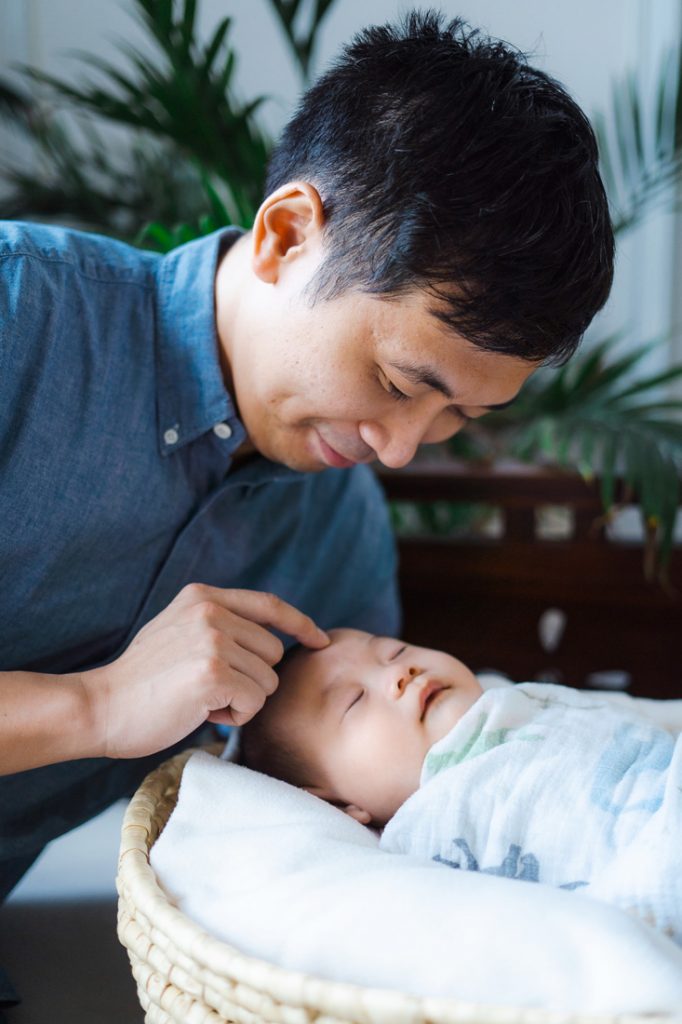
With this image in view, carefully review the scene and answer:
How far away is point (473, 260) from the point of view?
82cm

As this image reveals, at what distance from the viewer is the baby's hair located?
1023mm

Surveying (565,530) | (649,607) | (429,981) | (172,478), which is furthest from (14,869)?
(565,530)

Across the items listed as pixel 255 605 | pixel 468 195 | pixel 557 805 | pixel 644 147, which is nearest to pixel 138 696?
pixel 255 605

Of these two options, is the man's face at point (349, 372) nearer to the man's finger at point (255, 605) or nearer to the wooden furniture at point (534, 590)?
the man's finger at point (255, 605)

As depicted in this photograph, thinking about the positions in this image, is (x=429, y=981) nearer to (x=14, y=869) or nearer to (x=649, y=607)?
(x=14, y=869)

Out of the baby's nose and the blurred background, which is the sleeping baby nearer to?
the baby's nose

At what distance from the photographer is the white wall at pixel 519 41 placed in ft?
7.54

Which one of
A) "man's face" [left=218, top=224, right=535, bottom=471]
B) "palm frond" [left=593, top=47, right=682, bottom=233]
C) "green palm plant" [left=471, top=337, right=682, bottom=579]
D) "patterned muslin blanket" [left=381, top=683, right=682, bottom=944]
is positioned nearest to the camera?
"patterned muslin blanket" [left=381, top=683, right=682, bottom=944]

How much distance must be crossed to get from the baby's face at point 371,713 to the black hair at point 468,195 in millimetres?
341

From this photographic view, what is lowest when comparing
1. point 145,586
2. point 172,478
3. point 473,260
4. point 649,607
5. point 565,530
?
point 565,530

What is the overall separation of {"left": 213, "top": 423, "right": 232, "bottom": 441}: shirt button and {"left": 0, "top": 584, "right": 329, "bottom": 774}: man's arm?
0.78ft

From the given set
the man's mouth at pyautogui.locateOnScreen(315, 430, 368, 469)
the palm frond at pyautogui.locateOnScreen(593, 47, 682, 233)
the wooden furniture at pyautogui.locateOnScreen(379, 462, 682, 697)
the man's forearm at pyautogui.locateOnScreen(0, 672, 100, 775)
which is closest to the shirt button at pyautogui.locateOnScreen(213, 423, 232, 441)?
the man's mouth at pyautogui.locateOnScreen(315, 430, 368, 469)

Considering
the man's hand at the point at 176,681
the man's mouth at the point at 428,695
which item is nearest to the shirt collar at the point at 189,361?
the man's hand at the point at 176,681

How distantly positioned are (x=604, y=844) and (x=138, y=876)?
1.18 ft
